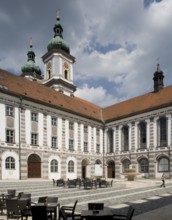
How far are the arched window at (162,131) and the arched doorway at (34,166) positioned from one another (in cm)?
1709

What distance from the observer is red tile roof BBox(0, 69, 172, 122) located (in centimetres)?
3307

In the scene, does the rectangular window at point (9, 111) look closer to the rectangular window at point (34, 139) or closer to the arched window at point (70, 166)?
the rectangular window at point (34, 139)

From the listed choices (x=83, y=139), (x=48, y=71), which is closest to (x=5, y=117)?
(x=83, y=139)

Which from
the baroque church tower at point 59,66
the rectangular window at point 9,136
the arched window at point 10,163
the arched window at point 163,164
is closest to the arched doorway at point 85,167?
the arched window at point 163,164

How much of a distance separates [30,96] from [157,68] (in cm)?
2348

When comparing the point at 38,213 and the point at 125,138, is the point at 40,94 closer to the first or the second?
the point at 125,138

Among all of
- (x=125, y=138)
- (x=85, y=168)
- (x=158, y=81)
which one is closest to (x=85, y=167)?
(x=85, y=168)

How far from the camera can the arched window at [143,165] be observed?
37.3 metres

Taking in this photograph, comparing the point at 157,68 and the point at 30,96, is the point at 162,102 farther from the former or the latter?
the point at 30,96

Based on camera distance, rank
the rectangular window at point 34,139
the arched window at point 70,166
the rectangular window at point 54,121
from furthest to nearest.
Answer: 1. the arched window at point 70,166
2. the rectangular window at point 54,121
3. the rectangular window at point 34,139

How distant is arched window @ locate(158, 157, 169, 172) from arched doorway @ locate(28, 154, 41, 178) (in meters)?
16.6

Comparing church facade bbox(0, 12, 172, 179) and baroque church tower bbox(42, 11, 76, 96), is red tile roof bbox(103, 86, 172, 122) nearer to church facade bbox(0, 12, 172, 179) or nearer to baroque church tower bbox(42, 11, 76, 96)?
church facade bbox(0, 12, 172, 179)

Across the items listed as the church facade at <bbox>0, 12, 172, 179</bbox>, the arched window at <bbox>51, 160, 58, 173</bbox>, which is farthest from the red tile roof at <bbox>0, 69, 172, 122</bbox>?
the arched window at <bbox>51, 160, 58, 173</bbox>

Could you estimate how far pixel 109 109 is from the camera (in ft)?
156
